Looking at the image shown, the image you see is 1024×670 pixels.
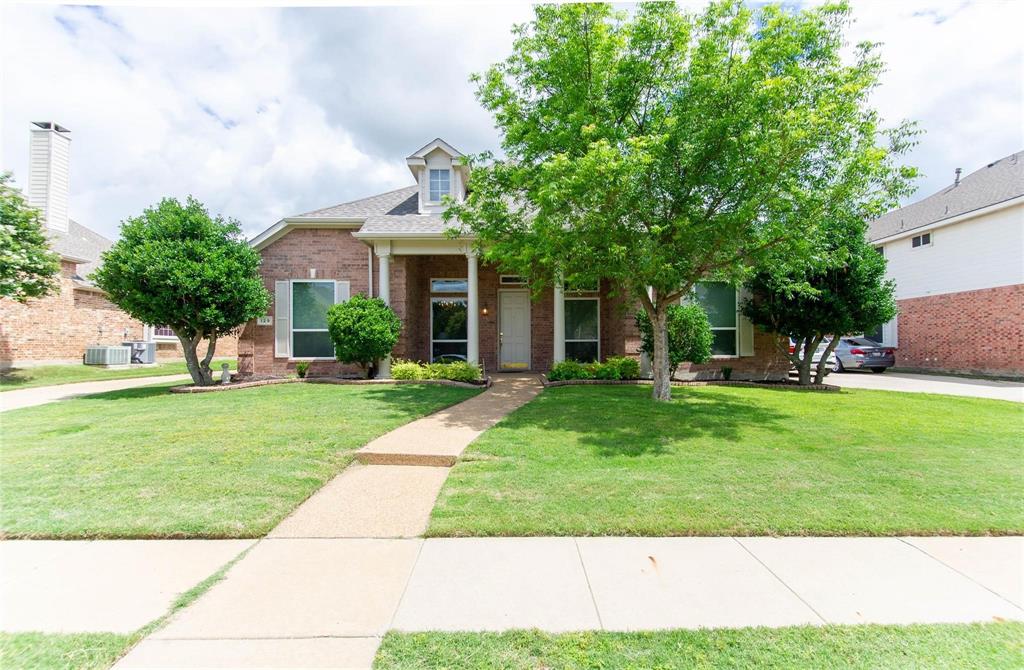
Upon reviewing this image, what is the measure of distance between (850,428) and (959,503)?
8.67ft

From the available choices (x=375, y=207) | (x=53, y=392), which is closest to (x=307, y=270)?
(x=375, y=207)

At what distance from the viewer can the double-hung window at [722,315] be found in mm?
12312

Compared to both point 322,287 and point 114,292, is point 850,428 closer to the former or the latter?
point 322,287

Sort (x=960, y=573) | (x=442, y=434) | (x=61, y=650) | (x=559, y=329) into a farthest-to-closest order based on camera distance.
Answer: (x=559, y=329) < (x=442, y=434) < (x=960, y=573) < (x=61, y=650)

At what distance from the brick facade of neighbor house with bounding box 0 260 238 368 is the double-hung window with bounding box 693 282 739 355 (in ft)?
62.5

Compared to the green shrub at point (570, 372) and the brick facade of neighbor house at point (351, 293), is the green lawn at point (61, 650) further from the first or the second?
the brick facade of neighbor house at point (351, 293)

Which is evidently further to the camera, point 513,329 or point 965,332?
point 965,332

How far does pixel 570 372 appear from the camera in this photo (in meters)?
10.7

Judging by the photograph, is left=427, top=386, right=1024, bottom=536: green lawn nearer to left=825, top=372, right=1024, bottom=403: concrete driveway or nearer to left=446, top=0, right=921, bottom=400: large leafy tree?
left=446, top=0, right=921, bottom=400: large leafy tree

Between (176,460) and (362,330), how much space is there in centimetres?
586

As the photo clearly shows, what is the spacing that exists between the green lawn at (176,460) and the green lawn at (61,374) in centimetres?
519

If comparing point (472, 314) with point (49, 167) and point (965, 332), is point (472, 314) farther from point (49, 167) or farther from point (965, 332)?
point (49, 167)

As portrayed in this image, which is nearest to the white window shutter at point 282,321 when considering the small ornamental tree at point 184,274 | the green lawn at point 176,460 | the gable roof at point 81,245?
the small ornamental tree at point 184,274

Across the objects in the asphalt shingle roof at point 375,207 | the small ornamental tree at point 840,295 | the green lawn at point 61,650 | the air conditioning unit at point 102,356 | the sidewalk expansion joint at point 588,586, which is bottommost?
the sidewalk expansion joint at point 588,586
